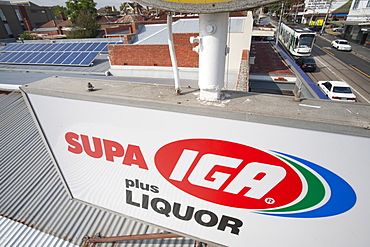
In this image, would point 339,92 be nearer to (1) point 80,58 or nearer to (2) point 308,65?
(2) point 308,65

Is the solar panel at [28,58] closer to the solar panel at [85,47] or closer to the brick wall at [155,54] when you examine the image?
the solar panel at [85,47]

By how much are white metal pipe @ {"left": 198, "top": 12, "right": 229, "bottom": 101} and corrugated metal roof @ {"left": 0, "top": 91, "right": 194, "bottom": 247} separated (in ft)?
7.99

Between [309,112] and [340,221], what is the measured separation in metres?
1.17

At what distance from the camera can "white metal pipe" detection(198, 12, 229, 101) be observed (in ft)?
5.48

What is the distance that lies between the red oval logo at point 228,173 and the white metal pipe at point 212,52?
1.77ft

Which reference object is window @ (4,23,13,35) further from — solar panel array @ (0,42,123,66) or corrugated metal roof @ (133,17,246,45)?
corrugated metal roof @ (133,17,246,45)

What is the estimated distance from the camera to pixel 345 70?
18.3 meters

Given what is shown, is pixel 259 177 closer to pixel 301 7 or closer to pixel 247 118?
pixel 247 118

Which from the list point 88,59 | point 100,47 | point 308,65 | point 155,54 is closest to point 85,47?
point 100,47

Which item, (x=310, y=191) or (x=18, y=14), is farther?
(x=18, y=14)

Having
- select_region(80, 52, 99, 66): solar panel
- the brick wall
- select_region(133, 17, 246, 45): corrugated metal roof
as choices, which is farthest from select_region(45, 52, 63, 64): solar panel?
select_region(133, 17, 246, 45): corrugated metal roof

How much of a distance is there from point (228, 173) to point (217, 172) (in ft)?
0.38

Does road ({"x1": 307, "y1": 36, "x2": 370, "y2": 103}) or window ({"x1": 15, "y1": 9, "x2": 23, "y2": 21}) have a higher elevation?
window ({"x1": 15, "y1": 9, "x2": 23, "y2": 21})

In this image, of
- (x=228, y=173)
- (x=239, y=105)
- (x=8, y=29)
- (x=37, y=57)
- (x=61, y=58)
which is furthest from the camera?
(x=8, y=29)
